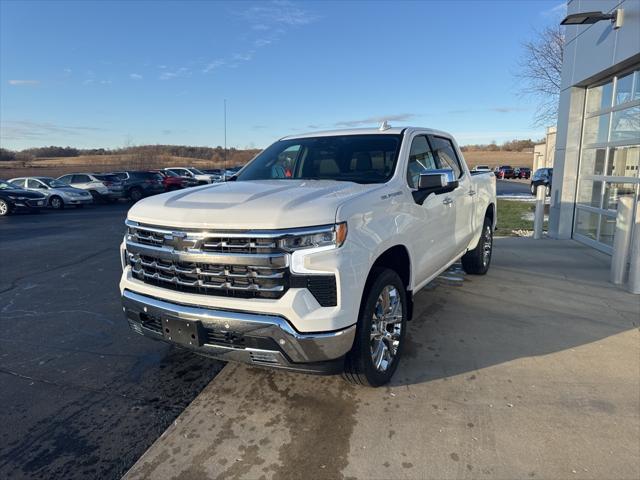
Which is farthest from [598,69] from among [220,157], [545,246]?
[220,157]

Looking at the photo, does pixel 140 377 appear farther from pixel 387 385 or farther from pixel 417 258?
pixel 417 258

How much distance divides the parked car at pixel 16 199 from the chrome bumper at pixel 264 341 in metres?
19.6

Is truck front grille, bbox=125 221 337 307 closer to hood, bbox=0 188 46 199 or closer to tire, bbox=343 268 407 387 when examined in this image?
tire, bbox=343 268 407 387

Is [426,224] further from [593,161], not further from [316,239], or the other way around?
[593,161]

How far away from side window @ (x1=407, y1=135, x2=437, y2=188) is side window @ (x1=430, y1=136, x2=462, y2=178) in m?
0.26

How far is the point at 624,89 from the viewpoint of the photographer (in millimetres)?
7762

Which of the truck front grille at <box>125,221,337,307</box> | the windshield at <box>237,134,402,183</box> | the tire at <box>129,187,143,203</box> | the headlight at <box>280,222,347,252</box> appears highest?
the windshield at <box>237,134,402,183</box>

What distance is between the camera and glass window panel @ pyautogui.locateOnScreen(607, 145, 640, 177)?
719 centimetres

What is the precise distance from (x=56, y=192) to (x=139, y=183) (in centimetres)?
476

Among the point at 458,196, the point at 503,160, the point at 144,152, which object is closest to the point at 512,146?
the point at 503,160

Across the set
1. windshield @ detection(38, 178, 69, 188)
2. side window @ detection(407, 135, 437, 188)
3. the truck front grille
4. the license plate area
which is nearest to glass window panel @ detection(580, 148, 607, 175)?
side window @ detection(407, 135, 437, 188)

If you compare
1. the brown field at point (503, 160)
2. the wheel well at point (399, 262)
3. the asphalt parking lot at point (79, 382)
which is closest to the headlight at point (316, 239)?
the wheel well at point (399, 262)

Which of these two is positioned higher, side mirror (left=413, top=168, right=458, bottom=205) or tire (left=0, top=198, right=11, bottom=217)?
side mirror (left=413, top=168, right=458, bottom=205)

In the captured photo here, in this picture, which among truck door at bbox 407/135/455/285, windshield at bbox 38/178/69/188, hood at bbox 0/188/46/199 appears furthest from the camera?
windshield at bbox 38/178/69/188
